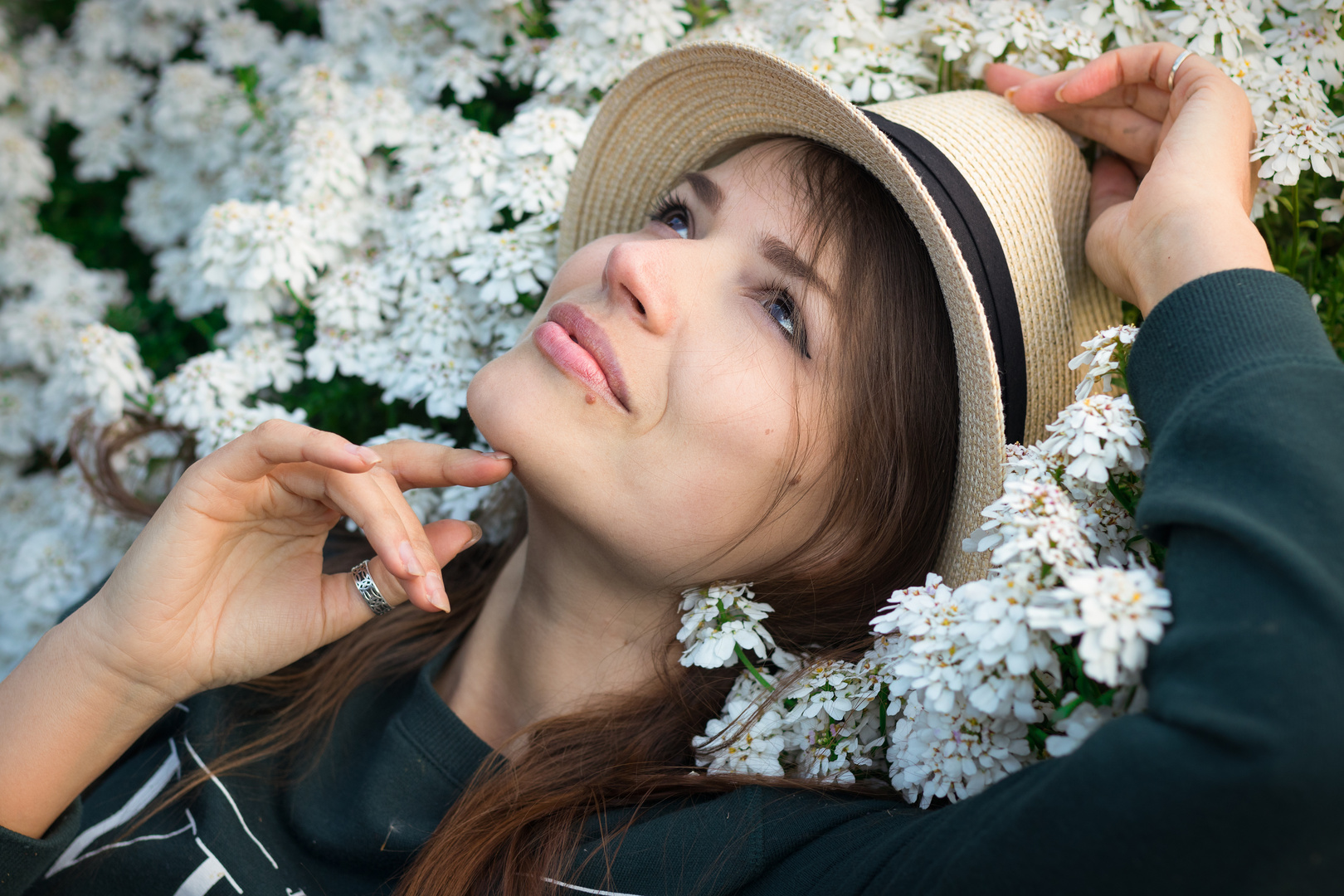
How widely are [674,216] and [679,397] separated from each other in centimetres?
51

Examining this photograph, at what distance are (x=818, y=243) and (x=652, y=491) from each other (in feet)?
1.62

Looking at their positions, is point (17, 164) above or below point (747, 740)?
above

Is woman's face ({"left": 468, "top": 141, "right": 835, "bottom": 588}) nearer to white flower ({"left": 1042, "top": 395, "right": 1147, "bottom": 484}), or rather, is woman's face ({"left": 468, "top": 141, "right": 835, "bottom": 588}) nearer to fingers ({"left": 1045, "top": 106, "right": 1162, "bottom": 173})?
white flower ({"left": 1042, "top": 395, "right": 1147, "bottom": 484})

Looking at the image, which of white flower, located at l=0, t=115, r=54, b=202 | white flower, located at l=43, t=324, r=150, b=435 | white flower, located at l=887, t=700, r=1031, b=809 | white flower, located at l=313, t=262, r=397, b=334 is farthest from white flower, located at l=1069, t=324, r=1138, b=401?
white flower, located at l=0, t=115, r=54, b=202

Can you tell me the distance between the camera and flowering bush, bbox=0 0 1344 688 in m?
1.60

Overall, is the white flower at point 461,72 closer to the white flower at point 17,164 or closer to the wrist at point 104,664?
the white flower at point 17,164

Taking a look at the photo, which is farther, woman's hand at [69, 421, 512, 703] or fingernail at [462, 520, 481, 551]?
fingernail at [462, 520, 481, 551]

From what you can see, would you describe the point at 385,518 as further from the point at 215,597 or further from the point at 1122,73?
the point at 1122,73

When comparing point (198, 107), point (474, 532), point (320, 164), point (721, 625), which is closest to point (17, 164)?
point (198, 107)

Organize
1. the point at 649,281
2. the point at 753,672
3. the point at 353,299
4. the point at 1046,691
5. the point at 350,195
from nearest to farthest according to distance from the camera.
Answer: the point at 1046,691 < the point at 649,281 < the point at 753,672 < the point at 353,299 < the point at 350,195

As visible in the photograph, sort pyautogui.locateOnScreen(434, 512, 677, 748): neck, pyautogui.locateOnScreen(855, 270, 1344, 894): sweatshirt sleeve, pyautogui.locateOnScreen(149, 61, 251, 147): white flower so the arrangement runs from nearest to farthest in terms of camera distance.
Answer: pyautogui.locateOnScreen(855, 270, 1344, 894): sweatshirt sleeve → pyautogui.locateOnScreen(434, 512, 677, 748): neck → pyautogui.locateOnScreen(149, 61, 251, 147): white flower

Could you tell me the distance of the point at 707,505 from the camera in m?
1.31

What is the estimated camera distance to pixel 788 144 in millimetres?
1594

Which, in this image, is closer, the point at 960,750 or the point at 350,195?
the point at 960,750
